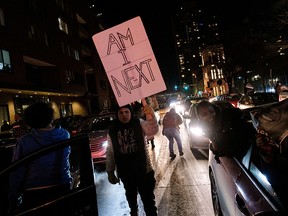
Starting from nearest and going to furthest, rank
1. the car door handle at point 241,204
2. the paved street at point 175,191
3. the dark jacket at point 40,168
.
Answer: the car door handle at point 241,204 → the dark jacket at point 40,168 → the paved street at point 175,191

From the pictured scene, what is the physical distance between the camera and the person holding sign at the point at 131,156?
167 inches

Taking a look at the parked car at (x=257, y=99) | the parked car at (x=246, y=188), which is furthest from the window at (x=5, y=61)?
the parked car at (x=246, y=188)

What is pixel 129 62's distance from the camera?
16.6 feet

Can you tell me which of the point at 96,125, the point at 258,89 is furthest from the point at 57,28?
the point at 96,125

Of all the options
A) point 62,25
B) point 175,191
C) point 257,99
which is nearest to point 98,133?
point 175,191

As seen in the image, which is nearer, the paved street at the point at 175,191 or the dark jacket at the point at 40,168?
the dark jacket at the point at 40,168

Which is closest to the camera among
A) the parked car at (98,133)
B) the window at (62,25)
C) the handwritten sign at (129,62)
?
the handwritten sign at (129,62)

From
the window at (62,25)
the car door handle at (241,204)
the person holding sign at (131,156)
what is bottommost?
the car door handle at (241,204)

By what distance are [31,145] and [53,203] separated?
839 mm

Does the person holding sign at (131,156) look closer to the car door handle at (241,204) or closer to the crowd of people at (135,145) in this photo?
the crowd of people at (135,145)

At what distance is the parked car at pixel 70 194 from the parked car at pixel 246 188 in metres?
1.18

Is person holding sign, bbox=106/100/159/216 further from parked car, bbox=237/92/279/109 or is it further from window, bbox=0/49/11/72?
window, bbox=0/49/11/72

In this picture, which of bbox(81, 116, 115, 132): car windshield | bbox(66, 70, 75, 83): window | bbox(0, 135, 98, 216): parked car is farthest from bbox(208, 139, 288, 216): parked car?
bbox(66, 70, 75, 83): window

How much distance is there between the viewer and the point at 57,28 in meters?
38.2
